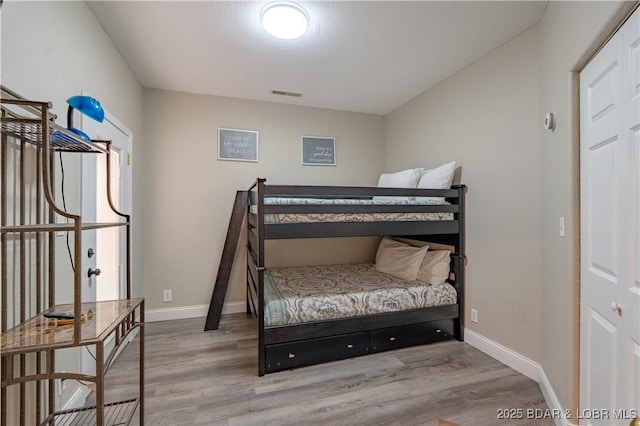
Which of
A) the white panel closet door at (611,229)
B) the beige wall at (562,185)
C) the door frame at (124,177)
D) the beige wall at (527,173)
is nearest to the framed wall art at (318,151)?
the beige wall at (527,173)

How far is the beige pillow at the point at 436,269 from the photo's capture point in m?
2.62

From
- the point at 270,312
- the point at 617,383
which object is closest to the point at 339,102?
the point at 270,312

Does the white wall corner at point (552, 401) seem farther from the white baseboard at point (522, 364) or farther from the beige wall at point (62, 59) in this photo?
the beige wall at point (62, 59)

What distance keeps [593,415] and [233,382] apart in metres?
2.06

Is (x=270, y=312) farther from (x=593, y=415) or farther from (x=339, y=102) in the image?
(x=339, y=102)

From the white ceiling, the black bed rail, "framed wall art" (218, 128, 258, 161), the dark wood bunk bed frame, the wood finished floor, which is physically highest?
the white ceiling

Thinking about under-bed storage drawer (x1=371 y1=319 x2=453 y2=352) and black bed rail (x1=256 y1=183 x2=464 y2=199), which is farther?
under-bed storage drawer (x1=371 y1=319 x2=453 y2=352)

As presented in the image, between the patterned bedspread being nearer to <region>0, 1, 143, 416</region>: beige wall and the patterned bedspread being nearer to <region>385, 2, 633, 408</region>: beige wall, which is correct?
<region>385, 2, 633, 408</region>: beige wall

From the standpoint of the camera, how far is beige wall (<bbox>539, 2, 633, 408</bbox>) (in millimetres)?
1454

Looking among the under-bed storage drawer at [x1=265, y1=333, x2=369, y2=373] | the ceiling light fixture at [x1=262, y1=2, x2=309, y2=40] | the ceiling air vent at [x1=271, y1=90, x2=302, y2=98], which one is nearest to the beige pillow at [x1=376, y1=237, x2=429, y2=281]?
the under-bed storage drawer at [x1=265, y1=333, x2=369, y2=373]

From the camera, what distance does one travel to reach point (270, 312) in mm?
2104

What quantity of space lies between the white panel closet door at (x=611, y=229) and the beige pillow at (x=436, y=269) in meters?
1.17

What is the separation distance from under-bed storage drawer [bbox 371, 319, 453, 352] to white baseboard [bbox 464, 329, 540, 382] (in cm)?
19

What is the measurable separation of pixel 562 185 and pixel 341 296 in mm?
1644
